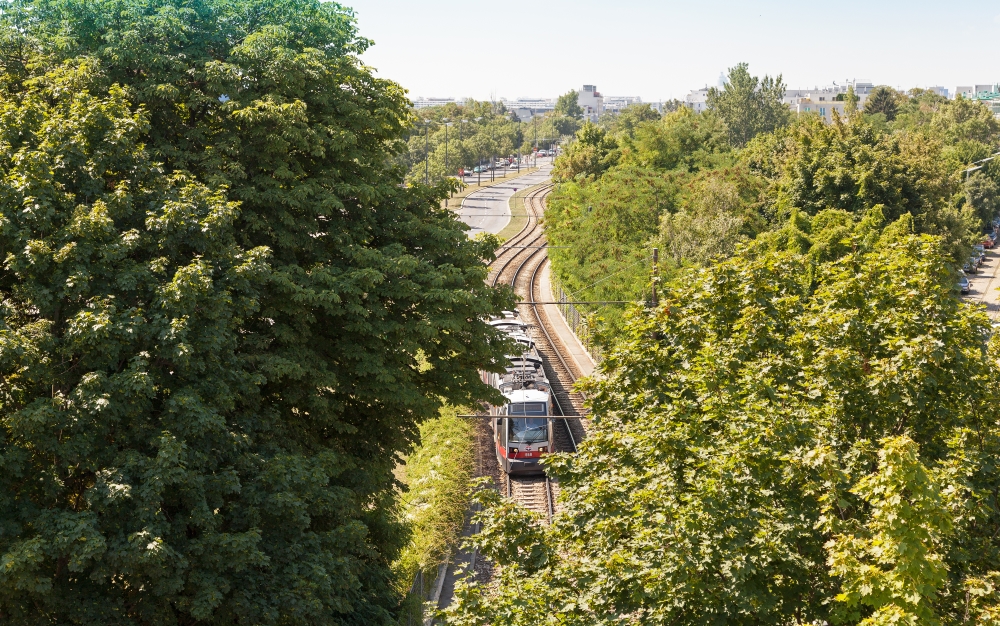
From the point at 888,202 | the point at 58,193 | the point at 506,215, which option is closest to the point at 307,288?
the point at 58,193

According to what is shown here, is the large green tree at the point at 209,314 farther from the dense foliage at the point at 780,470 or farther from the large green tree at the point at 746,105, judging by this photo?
the large green tree at the point at 746,105

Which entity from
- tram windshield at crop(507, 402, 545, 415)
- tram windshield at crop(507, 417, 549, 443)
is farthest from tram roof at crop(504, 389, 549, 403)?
tram windshield at crop(507, 417, 549, 443)

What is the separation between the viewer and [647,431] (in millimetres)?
11805

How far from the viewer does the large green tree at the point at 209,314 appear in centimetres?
973

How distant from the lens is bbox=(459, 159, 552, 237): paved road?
2831 inches

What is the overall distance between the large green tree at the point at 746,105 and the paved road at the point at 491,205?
2618 cm

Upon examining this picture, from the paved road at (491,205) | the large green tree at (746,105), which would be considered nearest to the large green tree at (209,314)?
the paved road at (491,205)

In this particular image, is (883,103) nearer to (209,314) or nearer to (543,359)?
(543,359)

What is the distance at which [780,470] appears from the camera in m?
10.2

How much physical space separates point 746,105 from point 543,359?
6642cm

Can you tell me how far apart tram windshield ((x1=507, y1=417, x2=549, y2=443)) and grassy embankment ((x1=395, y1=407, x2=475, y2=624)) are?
1799 mm

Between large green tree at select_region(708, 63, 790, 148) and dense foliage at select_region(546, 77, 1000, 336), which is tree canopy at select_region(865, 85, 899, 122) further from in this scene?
dense foliage at select_region(546, 77, 1000, 336)

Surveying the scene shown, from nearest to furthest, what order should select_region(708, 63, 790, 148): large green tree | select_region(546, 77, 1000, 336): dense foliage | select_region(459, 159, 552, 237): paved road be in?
1. select_region(546, 77, 1000, 336): dense foliage
2. select_region(459, 159, 552, 237): paved road
3. select_region(708, 63, 790, 148): large green tree

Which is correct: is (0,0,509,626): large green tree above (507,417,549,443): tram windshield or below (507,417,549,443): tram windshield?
above
